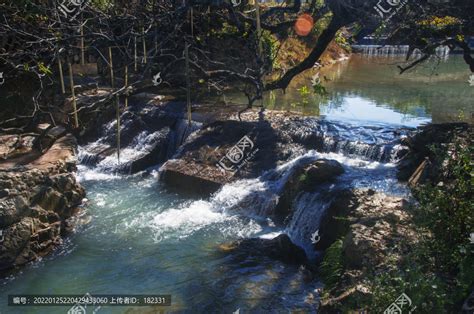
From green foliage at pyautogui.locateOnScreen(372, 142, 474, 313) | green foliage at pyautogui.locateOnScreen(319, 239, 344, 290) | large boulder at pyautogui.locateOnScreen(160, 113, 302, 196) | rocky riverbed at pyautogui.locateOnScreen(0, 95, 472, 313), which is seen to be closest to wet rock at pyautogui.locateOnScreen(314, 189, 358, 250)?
rocky riverbed at pyautogui.locateOnScreen(0, 95, 472, 313)

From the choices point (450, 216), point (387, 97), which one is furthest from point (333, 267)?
point (387, 97)

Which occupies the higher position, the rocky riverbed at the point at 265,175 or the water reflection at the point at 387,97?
the water reflection at the point at 387,97

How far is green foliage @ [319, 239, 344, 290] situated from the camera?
A: 7082 millimetres

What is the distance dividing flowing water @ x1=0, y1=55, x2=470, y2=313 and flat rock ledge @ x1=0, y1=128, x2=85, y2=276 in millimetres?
345

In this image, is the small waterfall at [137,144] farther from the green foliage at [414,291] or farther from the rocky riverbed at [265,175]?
the green foliage at [414,291]

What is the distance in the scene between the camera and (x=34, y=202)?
380 inches

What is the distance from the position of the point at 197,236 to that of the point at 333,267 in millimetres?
3639

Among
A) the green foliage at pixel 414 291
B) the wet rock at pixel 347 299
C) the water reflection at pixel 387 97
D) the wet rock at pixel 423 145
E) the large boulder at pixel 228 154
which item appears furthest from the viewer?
the water reflection at pixel 387 97

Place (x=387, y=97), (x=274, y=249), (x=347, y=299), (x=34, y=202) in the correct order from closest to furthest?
(x=347, y=299) < (x=274, y=249) < (x=34, y=202) < (x=387, y=97)

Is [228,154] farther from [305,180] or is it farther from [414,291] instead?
[414,291]

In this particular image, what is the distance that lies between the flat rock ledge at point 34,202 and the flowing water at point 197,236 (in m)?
0.34

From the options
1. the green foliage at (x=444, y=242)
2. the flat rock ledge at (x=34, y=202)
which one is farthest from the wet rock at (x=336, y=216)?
the flat rock ledge at (x=34, y=202)

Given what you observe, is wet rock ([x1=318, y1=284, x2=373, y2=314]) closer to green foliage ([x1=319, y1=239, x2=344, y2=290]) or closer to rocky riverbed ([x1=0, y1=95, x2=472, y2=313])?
rocky riverbed ([x1=0, y1=95, x2=472, y2=313])

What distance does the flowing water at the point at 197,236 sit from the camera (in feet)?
25.7
